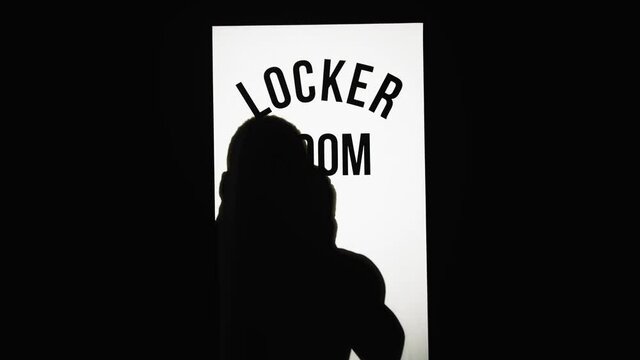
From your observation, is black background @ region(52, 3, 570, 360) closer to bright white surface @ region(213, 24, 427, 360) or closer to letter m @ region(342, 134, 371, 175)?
bright white surface @ region(213, 24, 427, 360)

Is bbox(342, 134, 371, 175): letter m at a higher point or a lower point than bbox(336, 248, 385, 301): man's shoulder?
higher

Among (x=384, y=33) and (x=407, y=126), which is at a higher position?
(x=384, y=33)

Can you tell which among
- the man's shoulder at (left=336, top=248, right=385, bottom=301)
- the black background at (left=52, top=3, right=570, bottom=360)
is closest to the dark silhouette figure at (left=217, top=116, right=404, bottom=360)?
the man's shoulder at (left=336, top=248, right=385, bottom=301)

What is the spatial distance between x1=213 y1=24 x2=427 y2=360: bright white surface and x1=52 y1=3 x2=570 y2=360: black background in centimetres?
6

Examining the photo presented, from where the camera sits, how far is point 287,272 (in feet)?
5.35

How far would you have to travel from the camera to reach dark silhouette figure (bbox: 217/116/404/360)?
5.29 feet
